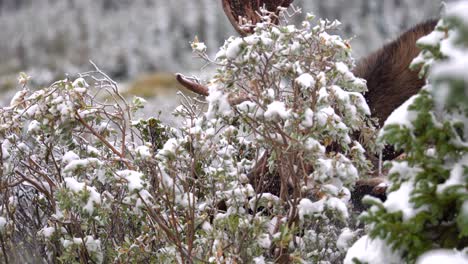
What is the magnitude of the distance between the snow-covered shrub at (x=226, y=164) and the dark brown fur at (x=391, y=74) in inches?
62.3

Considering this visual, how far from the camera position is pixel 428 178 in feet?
8.14

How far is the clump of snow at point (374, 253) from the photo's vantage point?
2543mm

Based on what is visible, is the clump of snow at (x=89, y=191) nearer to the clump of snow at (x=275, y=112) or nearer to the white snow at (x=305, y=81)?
the clump of snow at (x=275, y=112)

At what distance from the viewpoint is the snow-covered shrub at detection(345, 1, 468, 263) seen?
241 cm

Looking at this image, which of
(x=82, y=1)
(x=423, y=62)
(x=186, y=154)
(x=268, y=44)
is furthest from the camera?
(x=82, y=1)

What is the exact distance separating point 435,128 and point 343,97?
110 centimetres

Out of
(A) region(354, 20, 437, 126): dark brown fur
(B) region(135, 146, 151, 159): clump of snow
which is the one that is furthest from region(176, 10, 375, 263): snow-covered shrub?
(A) region(354, 20, 437, 126): dark brown fur

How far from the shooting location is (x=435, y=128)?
2453mm

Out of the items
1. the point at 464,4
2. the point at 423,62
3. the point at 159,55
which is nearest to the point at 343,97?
the point at 423,62

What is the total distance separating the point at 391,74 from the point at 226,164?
2590mm

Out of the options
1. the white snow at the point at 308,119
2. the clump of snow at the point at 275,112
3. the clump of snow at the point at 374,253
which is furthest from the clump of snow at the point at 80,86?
the clump of snow at the point at 374,253

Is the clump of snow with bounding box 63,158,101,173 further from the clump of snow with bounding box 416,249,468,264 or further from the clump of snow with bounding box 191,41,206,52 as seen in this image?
the clump of snow with bounding box 416,249,468,264

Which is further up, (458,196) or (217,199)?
(217,199)

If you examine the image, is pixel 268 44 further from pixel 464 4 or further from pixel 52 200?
pixel 52 200
